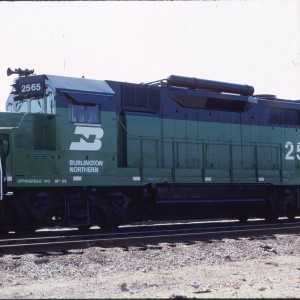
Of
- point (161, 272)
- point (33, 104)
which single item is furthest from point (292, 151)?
point (161, 272)

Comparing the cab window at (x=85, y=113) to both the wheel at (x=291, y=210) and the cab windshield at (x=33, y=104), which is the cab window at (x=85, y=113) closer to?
the cab windshield at (x=33, y=104)

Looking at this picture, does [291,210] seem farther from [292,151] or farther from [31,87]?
[31,87]

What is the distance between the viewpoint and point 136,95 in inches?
537

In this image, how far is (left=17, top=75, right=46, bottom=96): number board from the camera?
12312 millimetres

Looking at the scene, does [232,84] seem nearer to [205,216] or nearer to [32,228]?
[205,216]

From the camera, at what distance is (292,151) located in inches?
663

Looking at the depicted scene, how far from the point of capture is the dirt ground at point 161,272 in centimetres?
616

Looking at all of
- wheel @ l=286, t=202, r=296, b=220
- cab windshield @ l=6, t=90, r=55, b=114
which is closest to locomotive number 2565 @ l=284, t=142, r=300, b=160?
wheel @ l=286, t=202, r=296, b=220

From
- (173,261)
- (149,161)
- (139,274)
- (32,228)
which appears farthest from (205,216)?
(139,274)

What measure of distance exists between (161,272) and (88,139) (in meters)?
5.46

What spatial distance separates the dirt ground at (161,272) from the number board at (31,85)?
4.65m

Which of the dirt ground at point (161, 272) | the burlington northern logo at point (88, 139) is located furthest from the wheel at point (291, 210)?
the burlington northern logo at point (88, 139)

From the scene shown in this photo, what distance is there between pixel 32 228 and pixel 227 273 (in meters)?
5.64

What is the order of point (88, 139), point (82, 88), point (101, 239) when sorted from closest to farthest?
1. point (101, 239)
2. point (88, 139)
3. point (82, 88)
